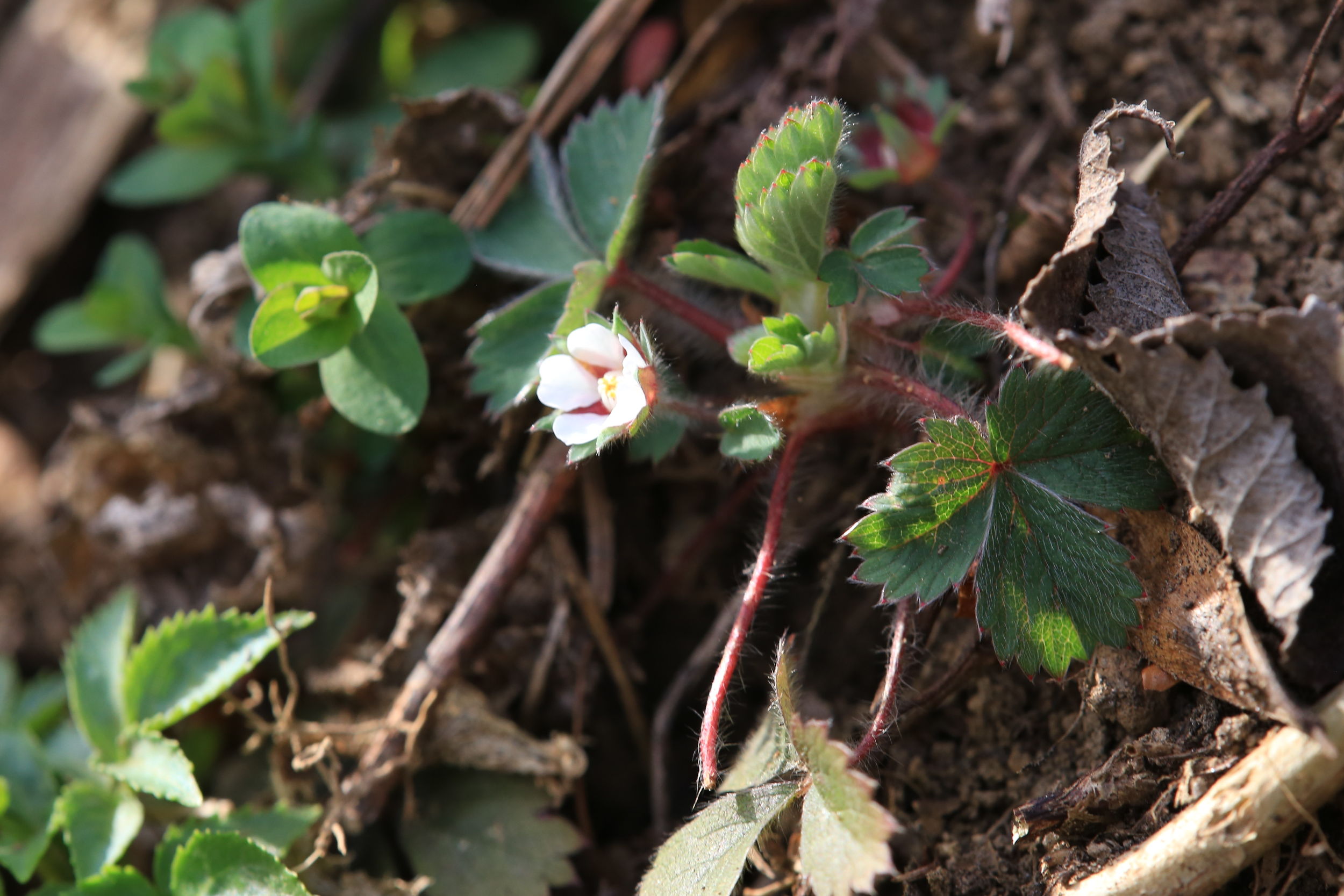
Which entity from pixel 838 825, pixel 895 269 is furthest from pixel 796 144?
pixel 838 825

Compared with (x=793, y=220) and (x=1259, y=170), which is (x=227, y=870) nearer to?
(x=793, y=220)

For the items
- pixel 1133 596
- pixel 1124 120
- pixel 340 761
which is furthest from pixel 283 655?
pixel 1124 120

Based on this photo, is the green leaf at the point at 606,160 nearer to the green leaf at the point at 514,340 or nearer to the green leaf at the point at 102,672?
the green leaf at the point at 514,340

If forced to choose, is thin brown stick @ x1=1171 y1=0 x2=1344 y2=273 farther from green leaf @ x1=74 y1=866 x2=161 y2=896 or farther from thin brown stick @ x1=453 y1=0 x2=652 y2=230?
green leaf @ x1=74 y1=866 x2=161 y2=896

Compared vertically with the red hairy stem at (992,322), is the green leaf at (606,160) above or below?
below

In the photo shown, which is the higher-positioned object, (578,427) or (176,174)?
(578,427)

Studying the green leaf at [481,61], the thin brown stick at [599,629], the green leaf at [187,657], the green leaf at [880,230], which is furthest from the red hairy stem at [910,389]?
the green leaf at [481,61]

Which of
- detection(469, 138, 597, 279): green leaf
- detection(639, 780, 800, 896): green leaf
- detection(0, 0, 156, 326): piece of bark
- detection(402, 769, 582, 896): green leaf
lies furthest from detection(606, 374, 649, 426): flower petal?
detection(0, 0, 156, 326): piece of bark
